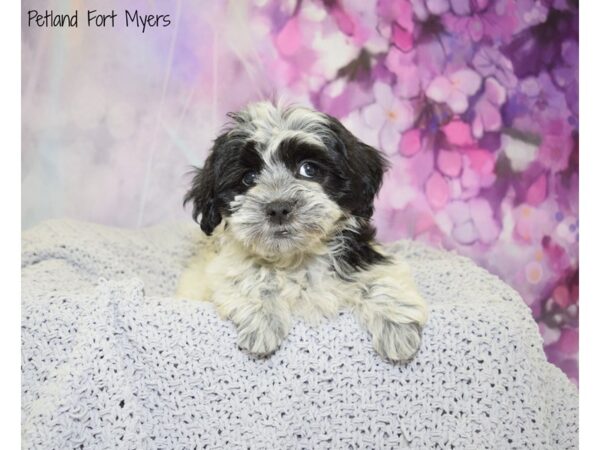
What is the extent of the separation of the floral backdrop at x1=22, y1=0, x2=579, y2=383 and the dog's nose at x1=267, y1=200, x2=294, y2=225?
5.42 ft

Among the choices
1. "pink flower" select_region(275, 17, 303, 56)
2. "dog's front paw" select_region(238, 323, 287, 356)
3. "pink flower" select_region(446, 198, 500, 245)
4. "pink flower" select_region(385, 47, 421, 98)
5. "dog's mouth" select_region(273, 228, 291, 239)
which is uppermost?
"pink flower" select_region(275, 17, 303, 56)

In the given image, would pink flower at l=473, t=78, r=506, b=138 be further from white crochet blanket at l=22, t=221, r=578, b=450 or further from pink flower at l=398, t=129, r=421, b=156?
white crochet blanket at l=22, t=221, r=578, b=450

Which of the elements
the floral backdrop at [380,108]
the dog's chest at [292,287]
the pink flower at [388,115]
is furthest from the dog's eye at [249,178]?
the pink flower at [388,115]

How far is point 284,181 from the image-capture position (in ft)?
9.02

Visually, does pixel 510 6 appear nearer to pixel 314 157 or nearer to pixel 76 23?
pixel 314 157

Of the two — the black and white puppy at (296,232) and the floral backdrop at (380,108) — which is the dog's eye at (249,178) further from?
the floral backdrop at (380,108)

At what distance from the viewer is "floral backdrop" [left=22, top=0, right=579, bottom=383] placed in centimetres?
391

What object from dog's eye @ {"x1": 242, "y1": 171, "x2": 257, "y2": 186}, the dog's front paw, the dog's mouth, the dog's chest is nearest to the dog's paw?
the dog's chest

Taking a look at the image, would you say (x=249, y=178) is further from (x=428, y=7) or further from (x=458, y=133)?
(x=458, y=133)

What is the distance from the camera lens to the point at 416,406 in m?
2.62

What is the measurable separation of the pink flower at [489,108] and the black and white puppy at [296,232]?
1.57 meters

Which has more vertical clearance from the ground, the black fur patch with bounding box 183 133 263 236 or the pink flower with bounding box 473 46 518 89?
the pink flower with bounding box 473 46 518 89

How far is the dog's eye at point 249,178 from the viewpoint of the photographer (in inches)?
112

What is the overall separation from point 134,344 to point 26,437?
0.55m
